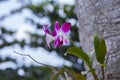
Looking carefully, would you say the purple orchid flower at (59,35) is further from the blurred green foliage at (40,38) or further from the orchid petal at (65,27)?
the blurred green foliage at (40,38)

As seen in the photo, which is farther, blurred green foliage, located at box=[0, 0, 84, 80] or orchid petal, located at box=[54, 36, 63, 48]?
blurred green foliage, located at box=[0, 0, 84, 80]

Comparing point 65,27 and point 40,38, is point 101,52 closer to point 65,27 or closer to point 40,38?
point 65,27

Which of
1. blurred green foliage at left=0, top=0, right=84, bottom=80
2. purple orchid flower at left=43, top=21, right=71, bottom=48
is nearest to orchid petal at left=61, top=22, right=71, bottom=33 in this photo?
purple orchid flower at left=43, top=21, right=71, bottom=48

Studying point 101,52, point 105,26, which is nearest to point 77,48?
point 101,52

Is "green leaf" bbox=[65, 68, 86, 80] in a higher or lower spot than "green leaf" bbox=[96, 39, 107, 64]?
lower

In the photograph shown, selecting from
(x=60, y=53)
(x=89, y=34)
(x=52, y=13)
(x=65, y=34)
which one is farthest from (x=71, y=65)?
(x=65, y=34)

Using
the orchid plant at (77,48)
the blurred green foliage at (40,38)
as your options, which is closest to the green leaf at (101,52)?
the orchid plant at (77,48)

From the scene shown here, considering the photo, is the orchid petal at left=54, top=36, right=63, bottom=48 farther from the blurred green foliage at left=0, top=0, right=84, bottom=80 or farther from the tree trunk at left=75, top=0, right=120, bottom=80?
the blurred green foliage at left=0, top=0, right=84, bottom=80

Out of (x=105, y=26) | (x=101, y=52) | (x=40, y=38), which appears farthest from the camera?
(x=40, y=38)

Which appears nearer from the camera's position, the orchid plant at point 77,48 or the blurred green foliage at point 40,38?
the orchid plant at point 77,48
